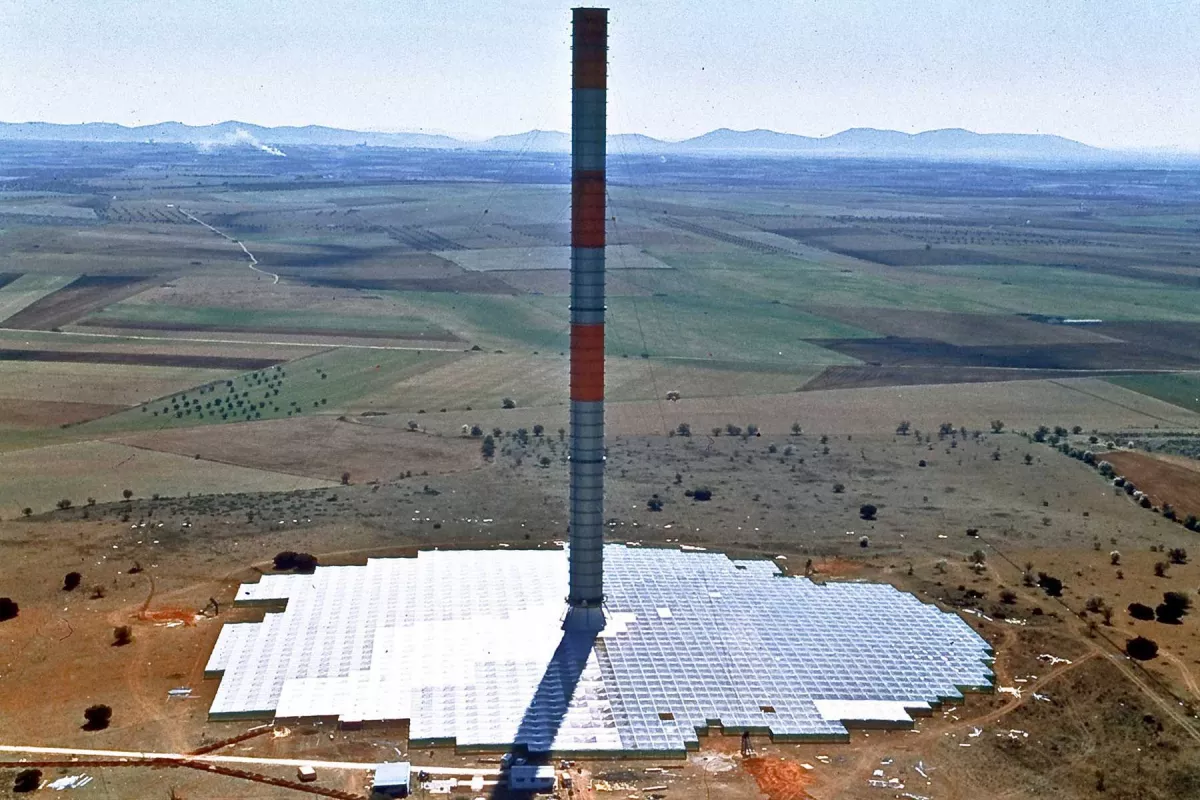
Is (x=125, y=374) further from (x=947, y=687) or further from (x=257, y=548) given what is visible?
(x=947, y=687)

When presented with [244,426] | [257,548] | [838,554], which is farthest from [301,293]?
[838,554]

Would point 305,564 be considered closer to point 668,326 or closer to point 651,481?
point 651,481

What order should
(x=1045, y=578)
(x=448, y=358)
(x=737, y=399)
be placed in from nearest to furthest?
(x=1045, y=578), (x=737, y=399), (x=448, y=358)

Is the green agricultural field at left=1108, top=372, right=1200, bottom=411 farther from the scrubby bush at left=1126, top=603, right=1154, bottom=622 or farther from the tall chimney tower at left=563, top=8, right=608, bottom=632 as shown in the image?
the tall chimney tower at left=563, top=8, right=608, bottom=632

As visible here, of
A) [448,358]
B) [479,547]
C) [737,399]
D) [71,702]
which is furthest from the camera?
[448,358]

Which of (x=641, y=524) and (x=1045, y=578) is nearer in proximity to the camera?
(x=1045, y=578)

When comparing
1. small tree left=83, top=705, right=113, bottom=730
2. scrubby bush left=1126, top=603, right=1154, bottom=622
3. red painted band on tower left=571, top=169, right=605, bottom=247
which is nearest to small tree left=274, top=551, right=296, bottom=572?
small tree left=83, top=705, right=113, bottom=730

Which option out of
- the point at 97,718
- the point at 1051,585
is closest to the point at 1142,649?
the point at 1051,585
